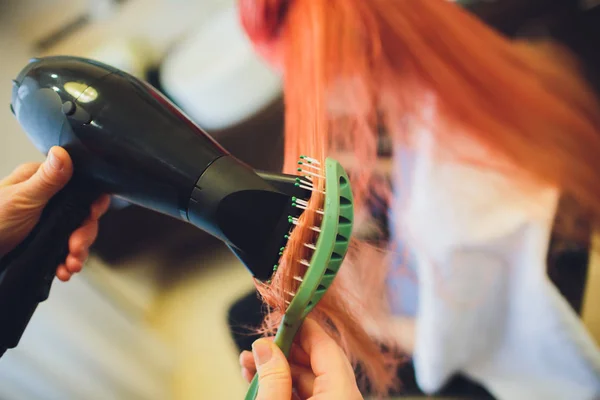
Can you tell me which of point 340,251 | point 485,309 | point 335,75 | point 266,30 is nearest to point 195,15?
point 266,30

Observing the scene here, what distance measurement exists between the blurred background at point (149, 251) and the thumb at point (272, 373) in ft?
0.77

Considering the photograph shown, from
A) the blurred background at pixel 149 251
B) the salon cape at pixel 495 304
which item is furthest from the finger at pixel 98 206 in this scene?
the salon cape at pixel 495 304

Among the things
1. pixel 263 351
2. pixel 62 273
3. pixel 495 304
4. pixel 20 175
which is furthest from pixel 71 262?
pixel 495 304

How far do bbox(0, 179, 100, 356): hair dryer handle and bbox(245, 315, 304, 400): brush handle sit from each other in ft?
0.77

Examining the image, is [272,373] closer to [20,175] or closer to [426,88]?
[20,175]

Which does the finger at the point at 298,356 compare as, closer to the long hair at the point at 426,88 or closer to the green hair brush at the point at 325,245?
the green hair brush at the point at 325,245

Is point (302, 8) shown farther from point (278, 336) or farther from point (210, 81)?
point (278, 336)

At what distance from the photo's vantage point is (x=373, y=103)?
2.42 feet

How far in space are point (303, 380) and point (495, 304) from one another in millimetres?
347

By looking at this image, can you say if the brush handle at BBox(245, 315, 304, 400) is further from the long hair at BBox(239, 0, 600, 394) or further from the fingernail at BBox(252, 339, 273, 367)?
the long hair at BBox(239, 0, 600, 394)

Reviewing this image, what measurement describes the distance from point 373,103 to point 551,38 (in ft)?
1.22

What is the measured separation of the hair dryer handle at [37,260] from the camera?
1.29 feet

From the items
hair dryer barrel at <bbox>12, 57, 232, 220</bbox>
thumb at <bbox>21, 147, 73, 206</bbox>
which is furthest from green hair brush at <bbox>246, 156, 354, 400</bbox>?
thumb at <bbox>21, 147, 73, 206</bbox>

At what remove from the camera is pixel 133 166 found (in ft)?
1.24
